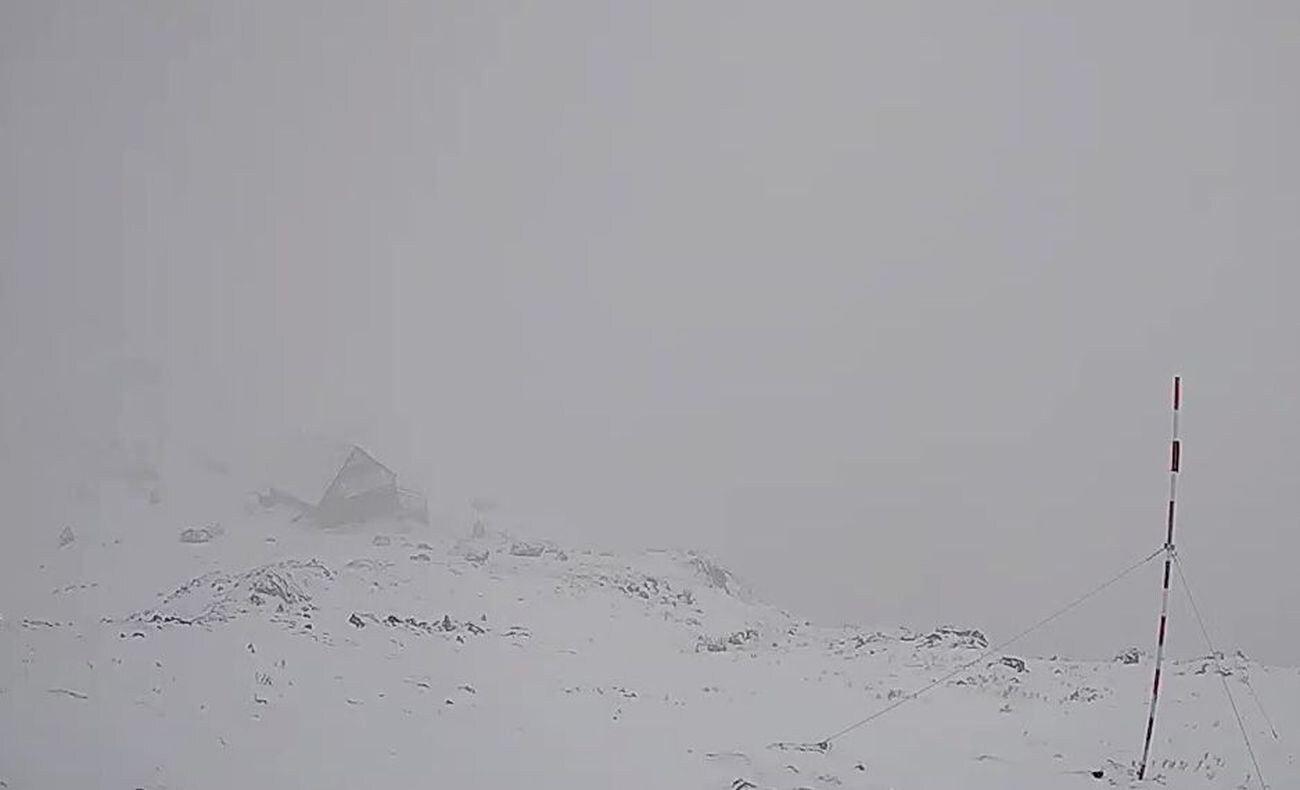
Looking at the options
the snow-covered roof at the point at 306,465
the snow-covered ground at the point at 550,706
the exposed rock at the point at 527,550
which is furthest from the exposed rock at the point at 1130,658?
the snow-covered roof at the point at 306,465

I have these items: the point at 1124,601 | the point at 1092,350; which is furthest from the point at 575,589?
the point at 1092,350

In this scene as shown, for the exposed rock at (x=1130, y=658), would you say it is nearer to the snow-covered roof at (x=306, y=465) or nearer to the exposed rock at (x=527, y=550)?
the exposed rock at (x=527, y=550)

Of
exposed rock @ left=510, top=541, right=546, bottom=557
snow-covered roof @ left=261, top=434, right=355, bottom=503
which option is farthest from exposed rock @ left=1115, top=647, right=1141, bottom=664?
snow-covered roof @ left=261, top=434, right=355, bottom=503

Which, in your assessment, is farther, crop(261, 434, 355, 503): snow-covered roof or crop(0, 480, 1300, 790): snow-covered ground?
crop(261, 434, 355, 503): snow-covered roof

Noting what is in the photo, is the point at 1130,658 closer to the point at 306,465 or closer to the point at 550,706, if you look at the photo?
the point at 550,706

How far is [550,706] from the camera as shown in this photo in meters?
15.2

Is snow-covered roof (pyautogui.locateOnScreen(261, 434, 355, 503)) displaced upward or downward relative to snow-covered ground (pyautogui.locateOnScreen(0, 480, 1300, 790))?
downward

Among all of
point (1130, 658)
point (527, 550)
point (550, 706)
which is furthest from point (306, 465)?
point (1130, 658)

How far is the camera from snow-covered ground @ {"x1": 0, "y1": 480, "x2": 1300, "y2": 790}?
36.7 ft

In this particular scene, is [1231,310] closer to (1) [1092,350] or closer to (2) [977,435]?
(1) [1092,350]

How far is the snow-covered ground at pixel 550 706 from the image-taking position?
440 inches

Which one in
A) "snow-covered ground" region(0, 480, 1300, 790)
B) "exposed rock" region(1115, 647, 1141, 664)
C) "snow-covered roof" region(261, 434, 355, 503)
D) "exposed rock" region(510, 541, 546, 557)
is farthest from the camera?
"snow-covered roof" region(261, 434, 355, 503)

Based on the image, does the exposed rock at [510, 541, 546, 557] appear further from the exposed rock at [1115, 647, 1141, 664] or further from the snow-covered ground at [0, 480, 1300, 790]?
the exposed rock at [1115, 647, 1141, 664]

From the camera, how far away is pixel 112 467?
200 ft
